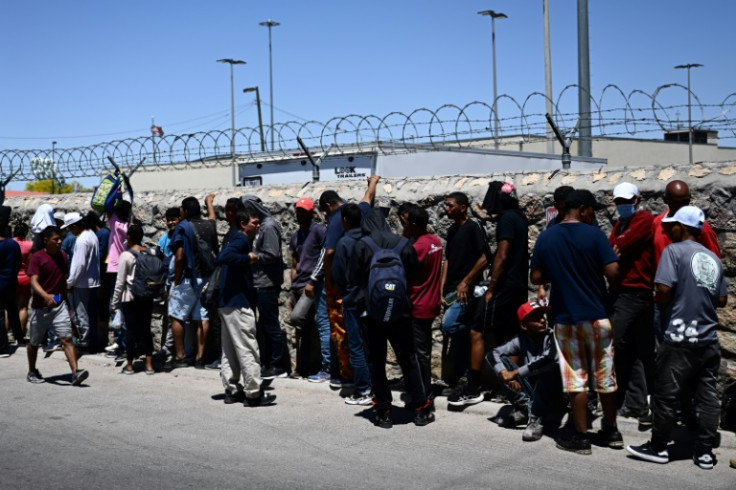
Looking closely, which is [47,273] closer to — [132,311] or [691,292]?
[132,311]

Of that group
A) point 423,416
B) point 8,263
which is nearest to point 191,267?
point 8,263

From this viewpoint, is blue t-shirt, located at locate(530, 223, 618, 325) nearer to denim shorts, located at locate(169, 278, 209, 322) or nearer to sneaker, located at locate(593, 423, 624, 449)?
sneaker, located at locate(593, 423, 624, 449)

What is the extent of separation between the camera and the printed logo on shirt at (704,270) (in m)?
6.14

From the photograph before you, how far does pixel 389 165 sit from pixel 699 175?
10944 millimetres

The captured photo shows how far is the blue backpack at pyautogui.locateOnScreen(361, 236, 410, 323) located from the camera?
7.39 metres

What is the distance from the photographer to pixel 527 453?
22.0ft

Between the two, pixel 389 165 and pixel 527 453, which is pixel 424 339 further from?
pixel 389 165

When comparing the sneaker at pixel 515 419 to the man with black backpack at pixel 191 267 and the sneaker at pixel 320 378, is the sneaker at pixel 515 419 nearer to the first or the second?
the sneaker at pixel 320 378

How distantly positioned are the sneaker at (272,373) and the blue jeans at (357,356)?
149 cm

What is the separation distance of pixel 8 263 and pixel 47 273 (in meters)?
2.28

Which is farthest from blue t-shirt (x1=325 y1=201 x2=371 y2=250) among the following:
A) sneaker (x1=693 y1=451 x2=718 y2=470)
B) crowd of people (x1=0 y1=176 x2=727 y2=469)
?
sneaker (x1=693 y1=451 x2=718 y2=470)

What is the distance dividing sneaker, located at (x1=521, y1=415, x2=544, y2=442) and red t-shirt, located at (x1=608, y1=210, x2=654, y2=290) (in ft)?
4.13

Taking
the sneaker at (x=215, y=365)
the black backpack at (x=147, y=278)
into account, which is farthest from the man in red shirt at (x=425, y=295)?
the black backpack at (x=147, y=278)

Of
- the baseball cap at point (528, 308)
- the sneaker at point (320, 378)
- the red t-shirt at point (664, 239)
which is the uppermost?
the red t-shirt at point (664, 239)
